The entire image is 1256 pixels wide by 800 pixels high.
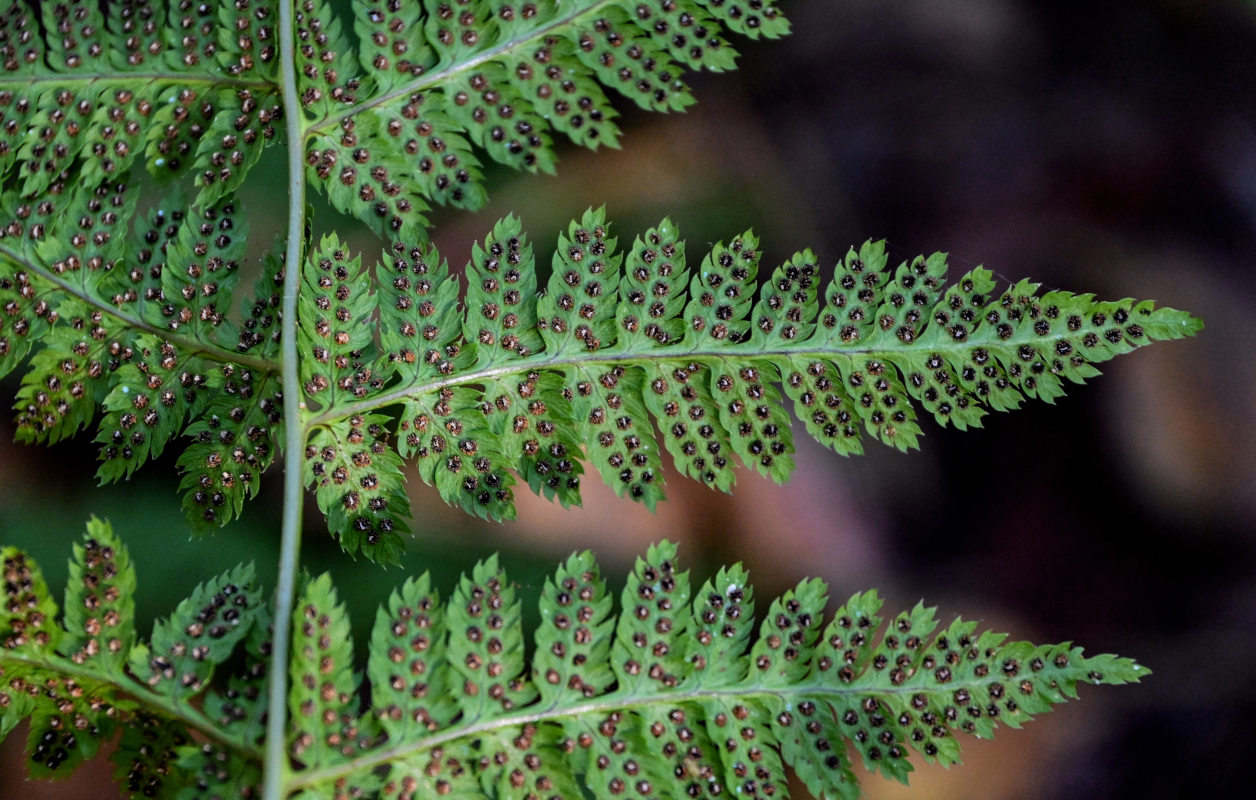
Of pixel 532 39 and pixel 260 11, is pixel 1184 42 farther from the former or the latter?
pixel 260 11

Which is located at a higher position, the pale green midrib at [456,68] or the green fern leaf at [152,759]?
the pale green midrib at [456,68]

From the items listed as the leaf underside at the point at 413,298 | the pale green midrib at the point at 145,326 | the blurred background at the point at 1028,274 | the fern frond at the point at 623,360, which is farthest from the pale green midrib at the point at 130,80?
the blurred background at the point at 1028,274

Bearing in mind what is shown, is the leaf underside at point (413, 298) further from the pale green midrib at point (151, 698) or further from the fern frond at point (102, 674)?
the pale green midrib at point (151, 698)

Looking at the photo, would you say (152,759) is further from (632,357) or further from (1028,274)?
(1028,274)

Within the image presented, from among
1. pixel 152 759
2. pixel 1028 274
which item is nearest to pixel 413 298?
pixel 152 759

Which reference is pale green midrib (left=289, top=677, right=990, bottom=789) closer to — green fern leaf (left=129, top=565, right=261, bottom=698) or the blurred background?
green fern leaf (left=129, top=565, right=261, bottom=698)

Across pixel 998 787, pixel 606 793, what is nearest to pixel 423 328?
pixel 606 793
